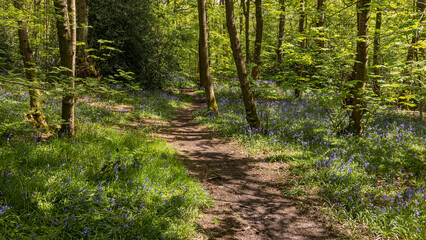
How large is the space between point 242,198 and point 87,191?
9.53 feet

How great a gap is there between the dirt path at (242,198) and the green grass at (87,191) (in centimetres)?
44

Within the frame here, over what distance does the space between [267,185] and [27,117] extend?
611cm

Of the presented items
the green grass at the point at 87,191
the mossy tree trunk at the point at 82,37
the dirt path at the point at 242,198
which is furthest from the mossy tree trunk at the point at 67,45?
the mossy tree trunk at the point at 82,37

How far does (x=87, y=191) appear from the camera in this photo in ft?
11.4

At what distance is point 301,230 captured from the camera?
371cm

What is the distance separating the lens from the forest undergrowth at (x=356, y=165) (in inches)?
147

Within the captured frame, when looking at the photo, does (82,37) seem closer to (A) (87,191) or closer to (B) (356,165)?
(A) (87,191)

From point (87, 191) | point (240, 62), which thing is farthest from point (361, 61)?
point (87, 191)

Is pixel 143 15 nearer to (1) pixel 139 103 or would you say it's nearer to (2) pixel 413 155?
(1) pixel 139 103

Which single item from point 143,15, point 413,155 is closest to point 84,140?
point 413,155

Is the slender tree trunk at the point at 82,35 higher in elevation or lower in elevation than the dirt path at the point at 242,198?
higher

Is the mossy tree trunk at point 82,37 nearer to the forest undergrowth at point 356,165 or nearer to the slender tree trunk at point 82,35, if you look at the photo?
the slender tree trunk at point 82,35

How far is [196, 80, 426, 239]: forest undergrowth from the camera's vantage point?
3.73 m

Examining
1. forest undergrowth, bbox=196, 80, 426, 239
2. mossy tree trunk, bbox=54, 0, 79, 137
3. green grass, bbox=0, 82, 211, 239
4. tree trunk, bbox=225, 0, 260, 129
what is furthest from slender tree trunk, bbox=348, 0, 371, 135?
mossy tree trunk, bbox=54, 0, 79, 137
